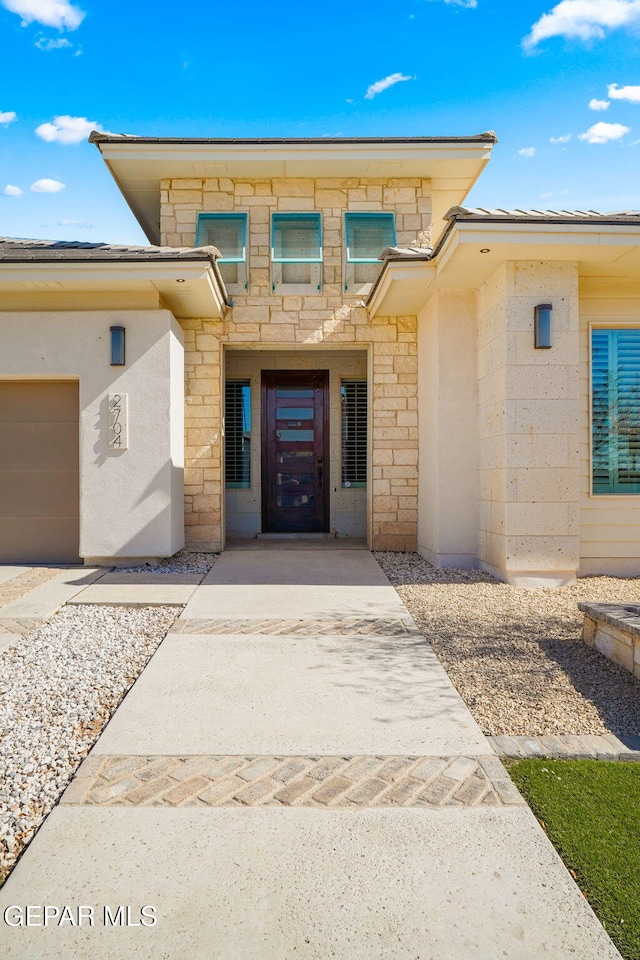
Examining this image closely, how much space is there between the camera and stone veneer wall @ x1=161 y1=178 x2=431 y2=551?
27.3ft

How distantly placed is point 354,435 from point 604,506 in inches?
182

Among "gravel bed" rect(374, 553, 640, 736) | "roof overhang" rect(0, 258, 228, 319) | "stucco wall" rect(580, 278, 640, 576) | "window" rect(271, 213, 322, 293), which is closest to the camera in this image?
"gravel bed" rect(374, 553, 640, 736)

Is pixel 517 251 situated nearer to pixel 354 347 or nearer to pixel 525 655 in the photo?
pixel 354 347

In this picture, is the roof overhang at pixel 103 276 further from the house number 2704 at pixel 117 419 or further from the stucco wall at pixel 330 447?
the stucco wall at pixel 330 447

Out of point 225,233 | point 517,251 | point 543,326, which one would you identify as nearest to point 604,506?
point 543,326

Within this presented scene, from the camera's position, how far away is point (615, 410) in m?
6.84

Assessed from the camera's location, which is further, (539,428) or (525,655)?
(539,428)

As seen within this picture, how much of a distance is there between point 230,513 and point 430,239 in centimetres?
551

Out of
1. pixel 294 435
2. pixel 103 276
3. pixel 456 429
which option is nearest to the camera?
pixel 103 276

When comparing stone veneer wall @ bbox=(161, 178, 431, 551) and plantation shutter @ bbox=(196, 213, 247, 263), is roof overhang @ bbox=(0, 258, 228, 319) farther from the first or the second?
plantation shutter @ bbox=(196, 213, 247, 263)

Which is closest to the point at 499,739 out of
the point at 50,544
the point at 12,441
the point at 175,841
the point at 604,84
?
the point at 175,841

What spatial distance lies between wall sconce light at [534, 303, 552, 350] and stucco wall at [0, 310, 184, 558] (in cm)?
419

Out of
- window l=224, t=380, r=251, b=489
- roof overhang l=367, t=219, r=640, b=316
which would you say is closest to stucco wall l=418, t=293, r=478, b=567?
roof overhang l=367, t=219, r=640, b=316

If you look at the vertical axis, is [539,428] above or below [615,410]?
below
